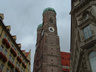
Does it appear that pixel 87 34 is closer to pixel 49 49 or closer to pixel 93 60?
pixel 93 60

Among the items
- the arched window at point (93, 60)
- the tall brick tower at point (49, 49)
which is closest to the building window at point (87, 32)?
the arched window at point (93, 60)

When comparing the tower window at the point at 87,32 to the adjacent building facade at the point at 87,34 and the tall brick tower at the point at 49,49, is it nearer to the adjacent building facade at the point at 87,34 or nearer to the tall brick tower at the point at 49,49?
the adjacent building facade at the point at 87,34

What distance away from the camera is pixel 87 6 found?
20812 millimetres

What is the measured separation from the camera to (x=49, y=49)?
205ft

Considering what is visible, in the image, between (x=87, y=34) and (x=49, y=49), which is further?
(x=49, y=49)

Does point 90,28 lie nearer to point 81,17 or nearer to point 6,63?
point 81,17

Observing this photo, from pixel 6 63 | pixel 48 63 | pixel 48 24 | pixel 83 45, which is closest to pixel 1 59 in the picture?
pixel 6 63

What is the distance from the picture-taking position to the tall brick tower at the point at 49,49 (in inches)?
2237

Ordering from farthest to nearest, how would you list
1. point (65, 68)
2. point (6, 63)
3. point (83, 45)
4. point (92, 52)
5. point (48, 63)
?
point (65, 68) < point (48, 63) < point (6, 63) < point (83, 45) < point (92, 52)

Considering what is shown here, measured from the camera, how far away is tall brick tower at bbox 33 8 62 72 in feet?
186

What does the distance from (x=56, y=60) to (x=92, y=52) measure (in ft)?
144

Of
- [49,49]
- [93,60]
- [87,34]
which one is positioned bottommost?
[93,60]

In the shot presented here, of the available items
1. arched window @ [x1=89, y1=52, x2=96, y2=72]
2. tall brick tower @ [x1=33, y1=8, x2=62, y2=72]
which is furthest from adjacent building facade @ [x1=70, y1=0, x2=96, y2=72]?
tall brick tower @ [x1=33, y1=8, x2=62, y2=72]

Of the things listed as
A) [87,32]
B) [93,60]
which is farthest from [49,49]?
[93,60]
